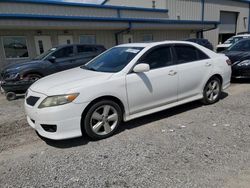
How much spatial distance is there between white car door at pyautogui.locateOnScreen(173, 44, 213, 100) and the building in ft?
34.1

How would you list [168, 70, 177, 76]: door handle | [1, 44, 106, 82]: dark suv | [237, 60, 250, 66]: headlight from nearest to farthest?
[168, 70, 177, 76]: door handle, [1, 44, 106, 82]: dark suv, [237, 60, 250, 66]: headlight

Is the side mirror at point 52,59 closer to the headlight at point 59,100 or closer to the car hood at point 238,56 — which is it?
the headlight at point 59,100

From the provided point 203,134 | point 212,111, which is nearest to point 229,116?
point 212,111

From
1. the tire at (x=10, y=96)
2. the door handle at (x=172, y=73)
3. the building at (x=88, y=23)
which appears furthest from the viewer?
the building at (x=88, y=23)

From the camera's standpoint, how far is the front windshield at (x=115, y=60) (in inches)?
169

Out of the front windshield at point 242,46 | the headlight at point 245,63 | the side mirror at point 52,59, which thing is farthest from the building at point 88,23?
the headlight at point 245,63

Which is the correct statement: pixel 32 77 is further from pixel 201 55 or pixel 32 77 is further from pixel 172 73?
pixel 201 55

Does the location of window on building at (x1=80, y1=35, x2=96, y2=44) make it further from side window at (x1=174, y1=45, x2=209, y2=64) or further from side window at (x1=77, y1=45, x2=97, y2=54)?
side window at (x1=174, y1=45, x2=209, y2=64)

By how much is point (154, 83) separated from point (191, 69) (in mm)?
1112

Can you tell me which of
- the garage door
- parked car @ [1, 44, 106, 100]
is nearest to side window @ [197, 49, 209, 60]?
parked car @ [1, 44, 106, 100]

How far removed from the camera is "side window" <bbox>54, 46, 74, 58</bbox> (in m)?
8.44

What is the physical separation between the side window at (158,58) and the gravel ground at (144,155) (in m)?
1.13

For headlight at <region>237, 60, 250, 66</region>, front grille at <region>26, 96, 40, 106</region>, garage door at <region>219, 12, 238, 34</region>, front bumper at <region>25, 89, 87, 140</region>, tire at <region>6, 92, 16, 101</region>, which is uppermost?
garage door at <region>219, 12, 238, 34</region>

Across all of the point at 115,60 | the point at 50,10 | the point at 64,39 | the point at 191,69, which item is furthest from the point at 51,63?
the point at 50,10
